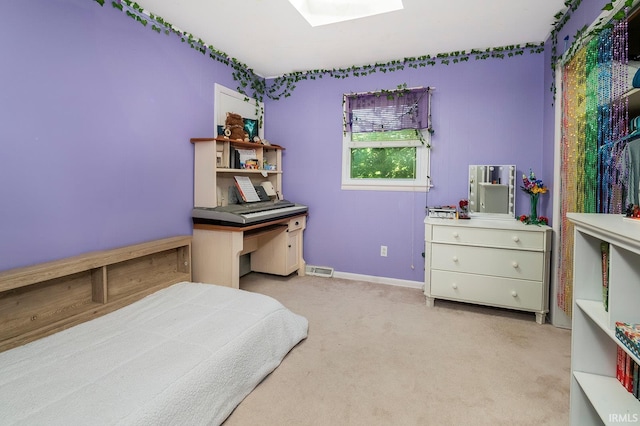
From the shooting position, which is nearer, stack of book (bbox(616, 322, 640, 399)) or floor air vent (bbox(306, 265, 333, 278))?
stack of book (bbox(616, 322, 640, 399))

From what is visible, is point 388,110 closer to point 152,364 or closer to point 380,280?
point 380,280

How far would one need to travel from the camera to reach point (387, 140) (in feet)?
12.0

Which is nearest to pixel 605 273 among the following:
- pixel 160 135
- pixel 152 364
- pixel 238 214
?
pixel 152 364

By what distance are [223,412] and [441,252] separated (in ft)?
7.14

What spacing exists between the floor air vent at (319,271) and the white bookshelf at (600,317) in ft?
8.96

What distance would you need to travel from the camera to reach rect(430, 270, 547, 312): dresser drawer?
8.82 feet

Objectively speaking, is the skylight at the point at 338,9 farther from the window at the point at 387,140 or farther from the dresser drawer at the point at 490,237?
the dresser drawer at the point at 490,237

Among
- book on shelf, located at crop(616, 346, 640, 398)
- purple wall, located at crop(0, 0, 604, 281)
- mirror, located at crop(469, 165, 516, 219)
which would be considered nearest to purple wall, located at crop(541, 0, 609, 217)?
purple wall, located at crop(0, 0, 604, 281)

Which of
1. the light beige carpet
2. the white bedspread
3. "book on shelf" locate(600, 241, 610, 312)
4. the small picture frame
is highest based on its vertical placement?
the small picture frame

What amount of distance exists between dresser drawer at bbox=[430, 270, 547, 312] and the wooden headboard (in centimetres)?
228

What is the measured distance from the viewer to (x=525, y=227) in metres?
2.70

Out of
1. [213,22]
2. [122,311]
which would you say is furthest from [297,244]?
[213,22]

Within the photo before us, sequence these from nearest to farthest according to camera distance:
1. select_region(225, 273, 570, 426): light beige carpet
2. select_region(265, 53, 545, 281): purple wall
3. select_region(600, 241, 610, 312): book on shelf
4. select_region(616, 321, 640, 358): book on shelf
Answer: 1. select_region(616, 321, 640, 358): book on shelf
2. select_region(600, 241, 610, 312): book on shelf
3. select_region(225, 273, 570, 426): light beige carpet
4. select_region(265, 53, 545, 281): purple wall

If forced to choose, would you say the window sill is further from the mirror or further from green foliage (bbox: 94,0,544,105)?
green foliage (bbox: 94,0,544,105)
